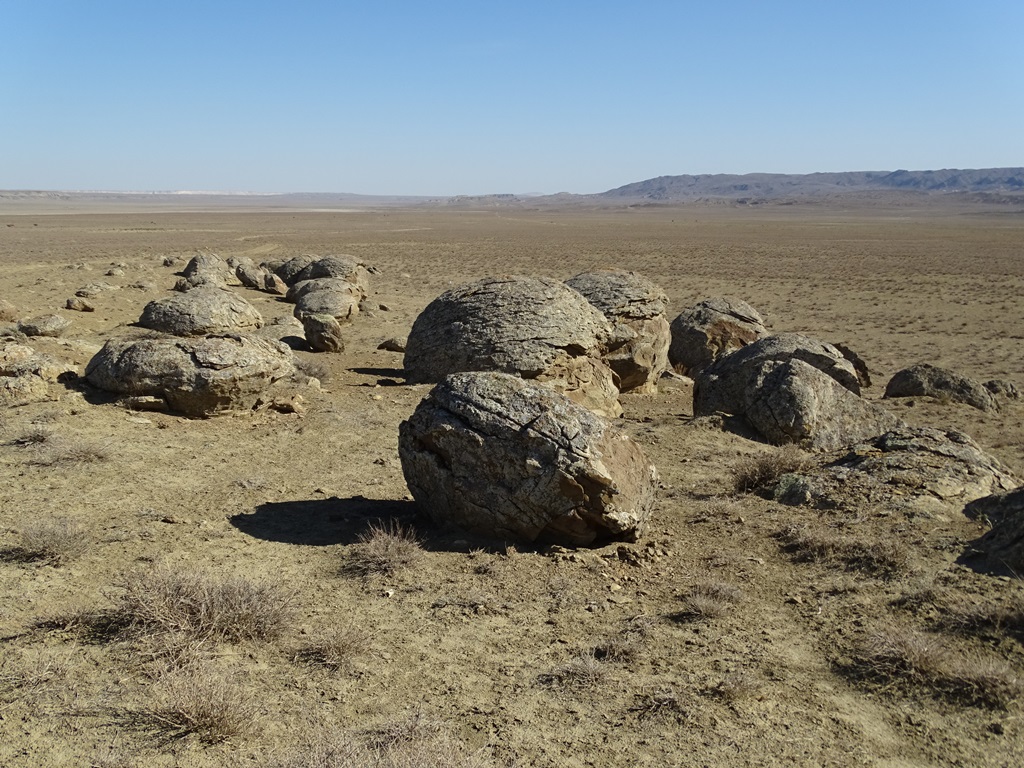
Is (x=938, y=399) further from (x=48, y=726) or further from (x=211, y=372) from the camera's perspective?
(x=48, y=726)

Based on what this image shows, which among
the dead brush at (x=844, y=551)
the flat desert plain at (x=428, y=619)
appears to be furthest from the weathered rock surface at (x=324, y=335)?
the dead brush at (x=844, y=551)

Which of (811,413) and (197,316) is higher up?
(197,316)

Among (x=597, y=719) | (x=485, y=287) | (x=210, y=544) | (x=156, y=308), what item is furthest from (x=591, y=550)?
(x=156, y=308)

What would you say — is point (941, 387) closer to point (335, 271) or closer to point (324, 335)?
point (324, 335)

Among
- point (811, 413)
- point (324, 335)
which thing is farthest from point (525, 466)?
point (324, 335)

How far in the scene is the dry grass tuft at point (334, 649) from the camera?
4969 millimetres

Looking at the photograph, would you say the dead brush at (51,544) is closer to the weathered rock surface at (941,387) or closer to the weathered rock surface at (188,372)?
the weathered rock surface at (188,372)

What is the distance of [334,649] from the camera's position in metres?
5.05

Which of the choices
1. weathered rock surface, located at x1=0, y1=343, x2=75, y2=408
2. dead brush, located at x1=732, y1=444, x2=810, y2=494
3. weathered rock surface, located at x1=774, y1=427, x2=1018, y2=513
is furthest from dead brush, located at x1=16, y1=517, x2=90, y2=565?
weathered rock surface, located at x1=774, y1=427, x2=1018, y2=513

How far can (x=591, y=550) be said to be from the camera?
6.81 m

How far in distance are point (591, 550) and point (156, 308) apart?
1253cm

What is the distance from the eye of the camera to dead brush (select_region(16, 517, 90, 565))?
620cm

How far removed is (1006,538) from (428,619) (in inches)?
175

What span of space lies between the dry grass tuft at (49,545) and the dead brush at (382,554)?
210cm
